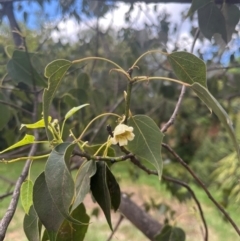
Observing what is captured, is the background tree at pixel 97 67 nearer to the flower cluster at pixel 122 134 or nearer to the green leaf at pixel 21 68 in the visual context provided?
the green leaf at pixel 21 68

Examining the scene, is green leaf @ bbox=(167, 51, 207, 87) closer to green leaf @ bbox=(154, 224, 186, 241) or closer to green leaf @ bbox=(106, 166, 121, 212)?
green leaf @ bbox=(106, 166, 121, 212)

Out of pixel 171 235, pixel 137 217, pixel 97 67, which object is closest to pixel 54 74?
pixel 171 235

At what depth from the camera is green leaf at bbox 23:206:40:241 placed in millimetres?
369

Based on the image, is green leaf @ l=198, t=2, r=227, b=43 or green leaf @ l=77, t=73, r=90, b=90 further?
green leaf @ l=77, t=73, r=90, b=90

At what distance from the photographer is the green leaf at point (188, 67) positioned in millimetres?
365

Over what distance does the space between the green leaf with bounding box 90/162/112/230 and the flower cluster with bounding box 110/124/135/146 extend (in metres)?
0.03

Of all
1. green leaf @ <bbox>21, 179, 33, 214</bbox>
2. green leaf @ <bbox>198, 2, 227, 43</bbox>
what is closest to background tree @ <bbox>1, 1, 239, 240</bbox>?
green leaf @ <bbox>198, 2, 227, 43</bbox>

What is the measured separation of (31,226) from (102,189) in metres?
0.09

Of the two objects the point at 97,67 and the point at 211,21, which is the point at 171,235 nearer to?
the point at 211,21

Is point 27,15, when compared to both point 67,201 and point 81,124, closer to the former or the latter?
point 81,124

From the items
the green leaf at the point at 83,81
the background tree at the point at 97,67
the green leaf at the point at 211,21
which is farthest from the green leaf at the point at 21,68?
the green leaf at the point at 211,21

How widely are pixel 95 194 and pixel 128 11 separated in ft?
1.93

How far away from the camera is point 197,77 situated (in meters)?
0.37

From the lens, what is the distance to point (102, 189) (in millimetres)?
353
